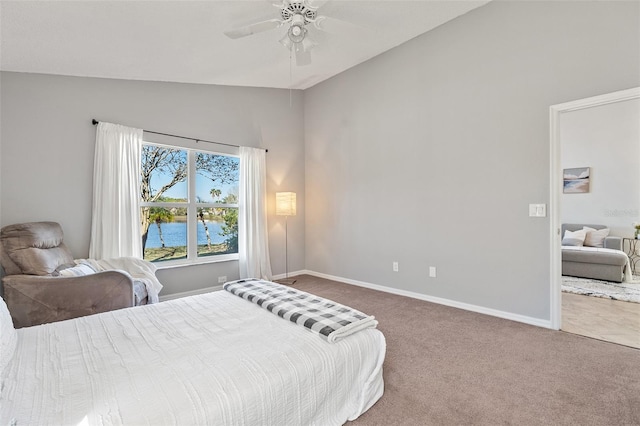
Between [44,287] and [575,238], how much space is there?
7369 mm

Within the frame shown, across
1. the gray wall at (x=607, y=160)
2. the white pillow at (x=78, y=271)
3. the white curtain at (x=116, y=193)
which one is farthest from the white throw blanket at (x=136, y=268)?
the gray wall at (x=607, y=160)

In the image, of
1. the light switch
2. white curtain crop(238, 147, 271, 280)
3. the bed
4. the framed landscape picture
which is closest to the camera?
the bed

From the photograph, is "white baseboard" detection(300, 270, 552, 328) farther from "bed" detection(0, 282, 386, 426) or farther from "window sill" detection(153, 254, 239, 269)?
"bed" detection(0, 282, 386, 426)

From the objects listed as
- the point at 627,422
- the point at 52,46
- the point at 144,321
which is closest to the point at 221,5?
the point at 52,46

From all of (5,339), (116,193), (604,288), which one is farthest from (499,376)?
(116,193)

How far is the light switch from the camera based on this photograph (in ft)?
9.54

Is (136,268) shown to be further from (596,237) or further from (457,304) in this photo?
(596,237)

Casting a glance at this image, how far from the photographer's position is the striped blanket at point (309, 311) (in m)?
1.61

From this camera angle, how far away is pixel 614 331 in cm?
280

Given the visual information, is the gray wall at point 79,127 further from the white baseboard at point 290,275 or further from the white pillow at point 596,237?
the white pillow at point 596,237

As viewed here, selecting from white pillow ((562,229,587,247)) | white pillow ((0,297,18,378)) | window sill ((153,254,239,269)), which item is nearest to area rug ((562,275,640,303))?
white pillow ((562,229,587,247))

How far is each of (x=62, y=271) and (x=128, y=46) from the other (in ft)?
6.71

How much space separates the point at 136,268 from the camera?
10.3 feet

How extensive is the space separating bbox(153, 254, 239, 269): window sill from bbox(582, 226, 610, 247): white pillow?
6112 mm
